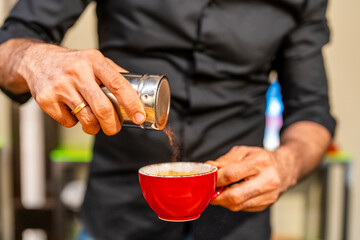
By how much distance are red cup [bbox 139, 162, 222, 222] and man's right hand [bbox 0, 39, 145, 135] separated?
0.11 m

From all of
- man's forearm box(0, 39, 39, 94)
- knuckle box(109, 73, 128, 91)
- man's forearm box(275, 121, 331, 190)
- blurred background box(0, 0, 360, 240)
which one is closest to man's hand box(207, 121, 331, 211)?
man's forearm box(275, 121, 331, 190)

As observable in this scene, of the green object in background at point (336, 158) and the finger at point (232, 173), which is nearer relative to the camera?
the finger at point (232, 173)

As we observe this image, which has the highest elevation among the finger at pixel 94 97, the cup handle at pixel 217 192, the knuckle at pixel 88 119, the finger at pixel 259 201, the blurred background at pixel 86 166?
the finger at pixel 94 97

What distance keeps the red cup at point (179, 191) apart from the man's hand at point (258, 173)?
4 cm

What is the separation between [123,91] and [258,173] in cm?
35

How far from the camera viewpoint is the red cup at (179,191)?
60 cm

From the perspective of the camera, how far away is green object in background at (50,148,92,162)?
2.63 meters

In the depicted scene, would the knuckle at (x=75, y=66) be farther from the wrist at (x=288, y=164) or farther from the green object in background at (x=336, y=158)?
the green object in background at (x=336, y=158)

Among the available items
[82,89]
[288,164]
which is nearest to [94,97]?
[82,89]

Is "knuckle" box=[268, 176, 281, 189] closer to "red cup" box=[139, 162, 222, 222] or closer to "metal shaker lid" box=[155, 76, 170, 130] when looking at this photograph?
"red cup" box=[139, 162, 222, 222]

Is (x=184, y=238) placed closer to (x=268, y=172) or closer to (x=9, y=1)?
(x=268, y=172)

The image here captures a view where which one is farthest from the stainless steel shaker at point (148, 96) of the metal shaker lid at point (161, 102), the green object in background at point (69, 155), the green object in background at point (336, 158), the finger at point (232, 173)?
the green object in background at point (336, 158)

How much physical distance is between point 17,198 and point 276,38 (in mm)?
2561

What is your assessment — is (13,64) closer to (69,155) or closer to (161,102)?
(161,102)
